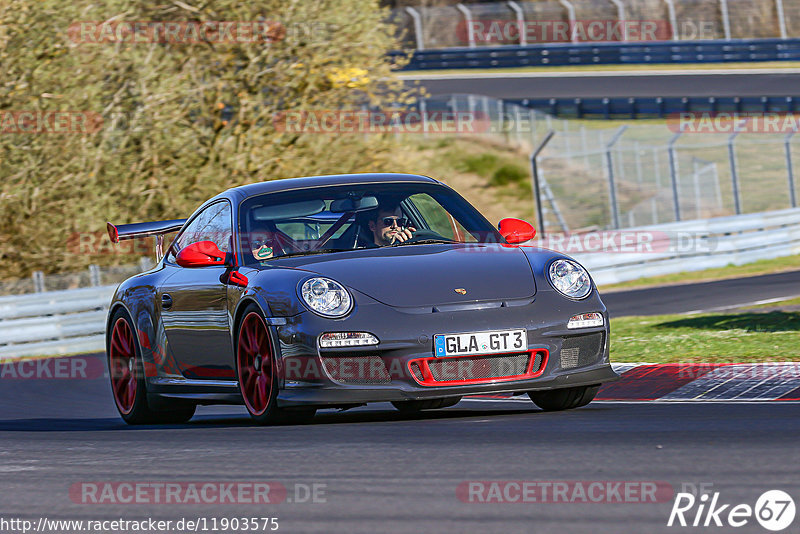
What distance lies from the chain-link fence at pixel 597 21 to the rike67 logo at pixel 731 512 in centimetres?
4634

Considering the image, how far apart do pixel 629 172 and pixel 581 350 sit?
2912 centimetres

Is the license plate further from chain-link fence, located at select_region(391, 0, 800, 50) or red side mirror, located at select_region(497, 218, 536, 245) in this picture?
chain-link fence, located at select_region(391, 0, 800, 50)

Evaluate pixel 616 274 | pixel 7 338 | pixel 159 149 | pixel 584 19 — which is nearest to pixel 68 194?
pixel 159 149

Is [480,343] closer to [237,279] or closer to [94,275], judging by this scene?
[237,279]

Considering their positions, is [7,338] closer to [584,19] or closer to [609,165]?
[609,165]

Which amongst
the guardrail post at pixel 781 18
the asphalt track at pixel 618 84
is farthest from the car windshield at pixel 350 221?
the guardrail post at pixel 781 18

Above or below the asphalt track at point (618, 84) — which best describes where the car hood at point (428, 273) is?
above

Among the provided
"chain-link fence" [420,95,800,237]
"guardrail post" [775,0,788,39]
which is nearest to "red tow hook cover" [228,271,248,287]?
"chain-link fence" [420,95,800,237]

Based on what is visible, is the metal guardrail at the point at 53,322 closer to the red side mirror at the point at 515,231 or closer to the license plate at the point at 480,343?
the red side mirror at the point at 515,231

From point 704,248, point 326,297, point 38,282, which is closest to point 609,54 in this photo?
point 704,248

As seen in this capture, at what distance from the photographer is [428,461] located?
606 centimetres

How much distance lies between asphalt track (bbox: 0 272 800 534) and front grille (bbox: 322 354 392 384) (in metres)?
0.27

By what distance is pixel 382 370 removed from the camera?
24.0ft

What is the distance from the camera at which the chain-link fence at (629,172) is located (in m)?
31.8
